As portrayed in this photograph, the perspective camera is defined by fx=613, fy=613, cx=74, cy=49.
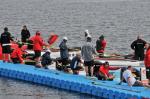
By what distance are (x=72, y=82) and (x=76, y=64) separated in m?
0.90

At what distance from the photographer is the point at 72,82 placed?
26328mm

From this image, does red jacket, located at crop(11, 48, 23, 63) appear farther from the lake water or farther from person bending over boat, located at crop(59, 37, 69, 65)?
person bending over boat, located at crop(59, 37, 69, 65)

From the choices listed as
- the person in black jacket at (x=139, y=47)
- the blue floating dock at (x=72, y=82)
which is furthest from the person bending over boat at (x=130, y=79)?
the person in black jacket at (x=139, y=47)

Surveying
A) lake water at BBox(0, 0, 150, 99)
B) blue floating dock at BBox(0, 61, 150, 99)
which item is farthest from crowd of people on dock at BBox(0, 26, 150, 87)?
lake water at BBox(0, 0, 150, 99)

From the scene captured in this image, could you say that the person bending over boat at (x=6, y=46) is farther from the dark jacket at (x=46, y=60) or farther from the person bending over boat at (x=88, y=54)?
the person bending over boat at (x=88, y=54)

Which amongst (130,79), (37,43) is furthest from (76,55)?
(130,79)

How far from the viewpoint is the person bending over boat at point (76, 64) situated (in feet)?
87.6

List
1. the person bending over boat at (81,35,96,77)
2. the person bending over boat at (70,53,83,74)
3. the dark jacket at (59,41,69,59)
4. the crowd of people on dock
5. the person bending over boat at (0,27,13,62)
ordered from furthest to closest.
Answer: the person bending over boat at (0,27,13,62) < the dark jacket at (59,41,69,59) < the person bending over boat at (70,53,83,74) < the person bending over boat at (81,35,96,77) < the crowd of people on dock

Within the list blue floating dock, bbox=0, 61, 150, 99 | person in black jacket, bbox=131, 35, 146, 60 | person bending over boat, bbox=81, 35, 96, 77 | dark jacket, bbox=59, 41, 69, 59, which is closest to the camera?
blue floating dock, bbox=0, 61, 150, 99

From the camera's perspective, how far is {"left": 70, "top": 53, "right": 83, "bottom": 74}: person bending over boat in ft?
87.6

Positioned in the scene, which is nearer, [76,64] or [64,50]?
[76,64]

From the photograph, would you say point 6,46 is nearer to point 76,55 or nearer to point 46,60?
point 46,60

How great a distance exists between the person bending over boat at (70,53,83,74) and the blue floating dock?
328mm

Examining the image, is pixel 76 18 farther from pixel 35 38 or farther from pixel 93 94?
pixel 93 94
